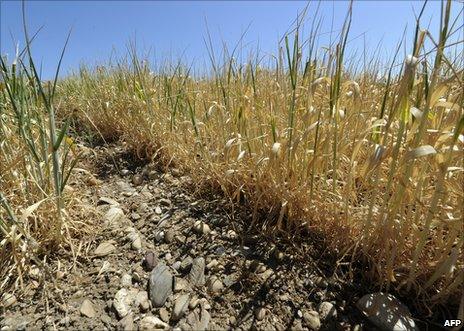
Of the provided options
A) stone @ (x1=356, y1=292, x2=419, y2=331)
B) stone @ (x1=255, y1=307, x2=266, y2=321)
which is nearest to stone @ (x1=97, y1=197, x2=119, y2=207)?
stone @ (x1=255, y1=307, x2=266, y2=321)

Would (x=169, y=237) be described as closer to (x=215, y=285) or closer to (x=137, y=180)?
(x=215, y=285)

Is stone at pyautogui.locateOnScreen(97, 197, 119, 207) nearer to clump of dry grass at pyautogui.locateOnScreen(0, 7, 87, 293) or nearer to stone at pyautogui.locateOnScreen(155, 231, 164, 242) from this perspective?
clump of dry grass at pyautogui.locateOnScreen(0, 7, 87, 293)

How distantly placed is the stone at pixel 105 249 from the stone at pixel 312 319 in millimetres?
796

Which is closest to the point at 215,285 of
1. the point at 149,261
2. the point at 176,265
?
the point at 176,265

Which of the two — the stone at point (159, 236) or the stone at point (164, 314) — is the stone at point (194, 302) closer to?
the stone at point (164, 314)

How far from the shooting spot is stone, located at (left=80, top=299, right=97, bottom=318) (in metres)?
1.05

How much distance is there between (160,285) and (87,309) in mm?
245

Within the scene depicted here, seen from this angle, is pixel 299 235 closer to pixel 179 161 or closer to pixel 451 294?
pixel 451 294

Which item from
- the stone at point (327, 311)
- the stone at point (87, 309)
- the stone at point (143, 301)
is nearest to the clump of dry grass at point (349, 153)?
the stone at point (327, 311)

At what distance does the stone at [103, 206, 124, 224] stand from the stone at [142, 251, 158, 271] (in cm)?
30

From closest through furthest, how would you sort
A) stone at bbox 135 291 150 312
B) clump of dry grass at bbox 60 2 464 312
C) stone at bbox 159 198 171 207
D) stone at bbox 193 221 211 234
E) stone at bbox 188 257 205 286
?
clump of dry grass at bbox 60 2 464 312 < stone at bbox 135 291 150 312 < stone at bbox 188 257 205 286 < stone at bbox 193 221 211 234 < stone at bbox 159 198 171 207

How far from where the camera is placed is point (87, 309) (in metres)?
1.07

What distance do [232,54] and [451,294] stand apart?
1.40m

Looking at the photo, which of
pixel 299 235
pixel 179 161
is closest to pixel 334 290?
pixel 299 235
